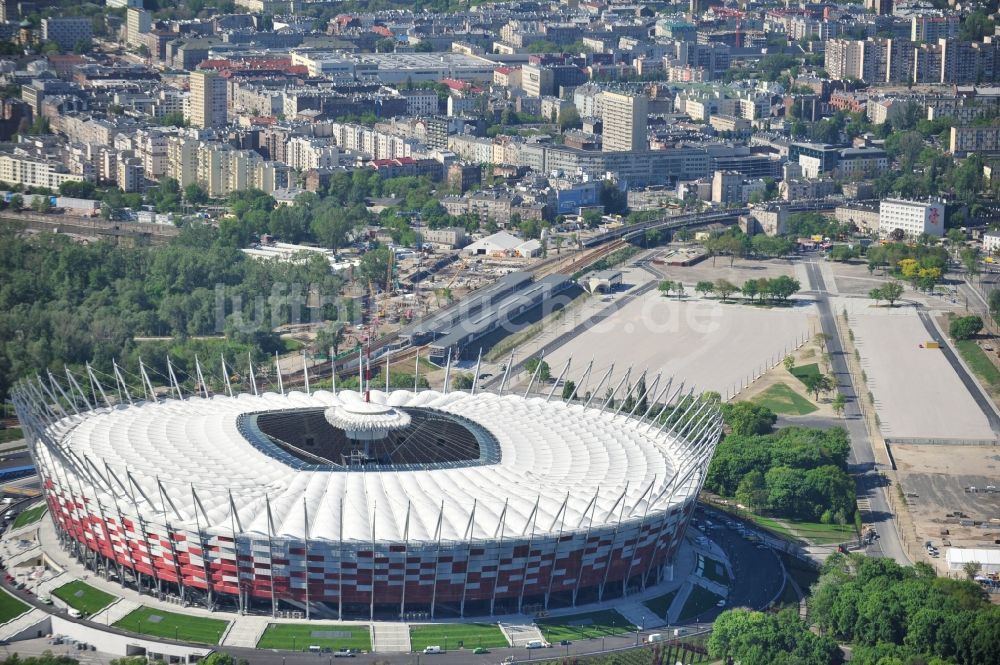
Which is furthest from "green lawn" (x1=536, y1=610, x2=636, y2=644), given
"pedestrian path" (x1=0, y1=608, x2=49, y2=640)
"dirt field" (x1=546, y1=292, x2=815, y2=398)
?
"dirt field" (x1=546, y1=292, x2=815, y2=398)

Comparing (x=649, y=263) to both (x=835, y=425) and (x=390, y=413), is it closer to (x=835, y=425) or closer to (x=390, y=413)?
(x=835, y=425)

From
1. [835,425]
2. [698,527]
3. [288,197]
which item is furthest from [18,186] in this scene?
[698,527]

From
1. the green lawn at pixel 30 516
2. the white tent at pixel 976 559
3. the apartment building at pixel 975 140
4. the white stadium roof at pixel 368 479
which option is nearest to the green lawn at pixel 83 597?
the white stadium roof at pixel 368 479

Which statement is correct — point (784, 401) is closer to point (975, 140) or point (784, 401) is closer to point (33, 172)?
point (33, 172)

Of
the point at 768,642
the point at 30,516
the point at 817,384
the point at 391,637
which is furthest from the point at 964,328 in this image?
the point at 391,637

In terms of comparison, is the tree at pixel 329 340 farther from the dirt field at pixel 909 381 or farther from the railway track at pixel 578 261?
the dirt field at pixel 909 381

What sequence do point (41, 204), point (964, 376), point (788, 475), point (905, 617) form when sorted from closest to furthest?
point (905, 617) → point (788, 475) → point (964, 376) → point (41, 204)

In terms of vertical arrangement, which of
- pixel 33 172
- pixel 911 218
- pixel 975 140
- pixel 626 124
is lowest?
pixel 911 218

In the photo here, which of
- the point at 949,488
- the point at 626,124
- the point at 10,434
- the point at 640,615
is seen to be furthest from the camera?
the point at 626,124
